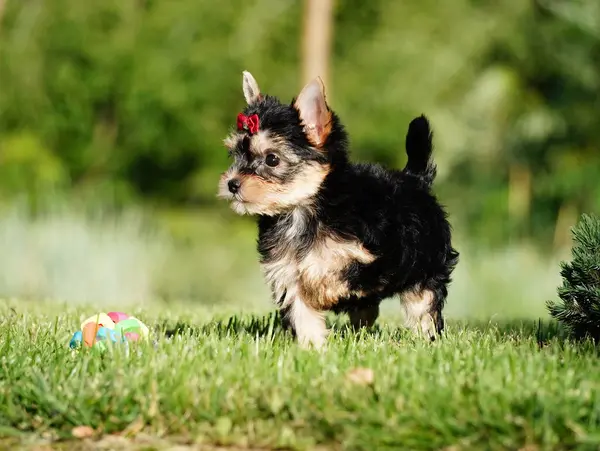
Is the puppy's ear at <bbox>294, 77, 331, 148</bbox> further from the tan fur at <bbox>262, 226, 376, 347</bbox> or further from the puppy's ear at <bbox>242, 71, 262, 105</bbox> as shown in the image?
the tan fur at <bbox>262, 226, 376, 347</bbox>

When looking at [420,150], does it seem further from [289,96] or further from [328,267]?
[289,96]

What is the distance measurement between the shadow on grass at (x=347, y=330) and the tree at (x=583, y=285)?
284 mm

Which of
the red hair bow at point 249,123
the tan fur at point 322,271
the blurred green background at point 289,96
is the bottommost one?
the tan fur at point 322,271

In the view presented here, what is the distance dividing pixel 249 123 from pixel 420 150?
1.72m

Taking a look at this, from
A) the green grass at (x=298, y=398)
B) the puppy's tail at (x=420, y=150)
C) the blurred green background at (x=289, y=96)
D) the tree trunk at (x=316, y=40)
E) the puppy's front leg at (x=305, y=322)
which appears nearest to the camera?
the green grass at (x=298, y=398)

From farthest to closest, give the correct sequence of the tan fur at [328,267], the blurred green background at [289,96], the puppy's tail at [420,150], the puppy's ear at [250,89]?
the blurred green background at [289,96], the puppy's tail at [420,150], the puppy's ear at [250,89], the tan fur at [328,267]

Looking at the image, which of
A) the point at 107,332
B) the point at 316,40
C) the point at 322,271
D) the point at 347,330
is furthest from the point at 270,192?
the point at 316,40

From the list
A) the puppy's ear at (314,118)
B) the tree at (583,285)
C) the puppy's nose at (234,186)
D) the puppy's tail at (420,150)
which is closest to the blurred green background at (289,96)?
the puppy's tail at (420,150)

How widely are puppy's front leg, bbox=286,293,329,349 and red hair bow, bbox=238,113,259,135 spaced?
1.12 meters

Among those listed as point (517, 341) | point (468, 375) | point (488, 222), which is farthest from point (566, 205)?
point (468, 375)

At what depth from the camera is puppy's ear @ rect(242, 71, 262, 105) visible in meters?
6.23

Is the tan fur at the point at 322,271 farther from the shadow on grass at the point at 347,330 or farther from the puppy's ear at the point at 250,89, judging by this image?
the puppy's ear at the point at 250,89

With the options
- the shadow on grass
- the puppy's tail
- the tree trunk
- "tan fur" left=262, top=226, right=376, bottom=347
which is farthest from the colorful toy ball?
the tree trunk

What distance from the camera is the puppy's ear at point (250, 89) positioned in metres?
6.23
